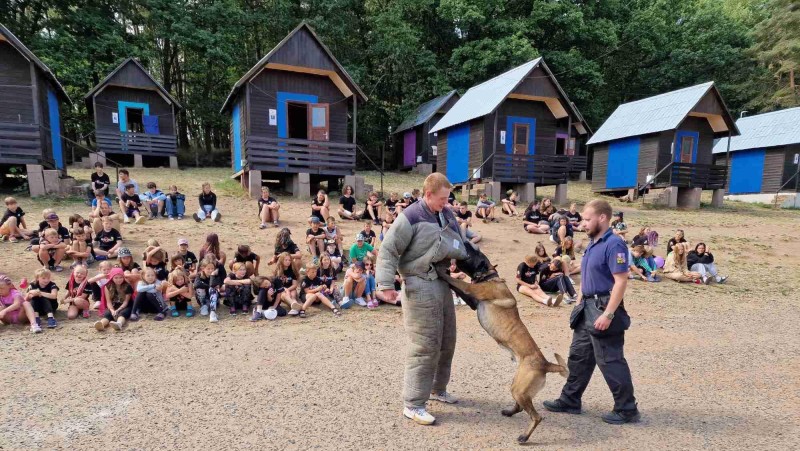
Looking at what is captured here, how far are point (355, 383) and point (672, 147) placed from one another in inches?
831

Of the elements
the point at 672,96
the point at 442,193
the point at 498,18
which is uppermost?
the point at 498,18

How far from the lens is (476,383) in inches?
176

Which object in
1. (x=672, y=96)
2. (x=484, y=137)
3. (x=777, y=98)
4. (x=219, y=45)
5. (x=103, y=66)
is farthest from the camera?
(x=777, y=98)

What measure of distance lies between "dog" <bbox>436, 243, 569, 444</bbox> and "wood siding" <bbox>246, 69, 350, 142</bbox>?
14245mm

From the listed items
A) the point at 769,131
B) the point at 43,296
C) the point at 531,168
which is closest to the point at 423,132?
the point at 531,168

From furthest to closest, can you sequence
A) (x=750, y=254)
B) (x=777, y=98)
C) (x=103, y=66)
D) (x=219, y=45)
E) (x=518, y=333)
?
(x=777, y=98)
(x=219, y=45)
(x=103, y=66)
(x=750, y=254)
(x=518, y=333)

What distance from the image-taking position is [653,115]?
21.8 meters

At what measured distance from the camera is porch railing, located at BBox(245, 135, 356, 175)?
51.3 feet

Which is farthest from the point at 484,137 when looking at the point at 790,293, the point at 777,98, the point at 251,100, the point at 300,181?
the point at 777,98

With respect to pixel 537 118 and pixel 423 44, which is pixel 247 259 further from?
pixel 423 44

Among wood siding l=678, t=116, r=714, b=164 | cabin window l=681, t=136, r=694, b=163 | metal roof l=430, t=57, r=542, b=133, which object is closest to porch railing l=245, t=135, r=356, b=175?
metal roof l=430, t=57, r=542, b=133

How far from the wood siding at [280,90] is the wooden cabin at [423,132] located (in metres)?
10.6

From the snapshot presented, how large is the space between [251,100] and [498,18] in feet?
68.7

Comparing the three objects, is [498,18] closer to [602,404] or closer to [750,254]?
[750,254]
